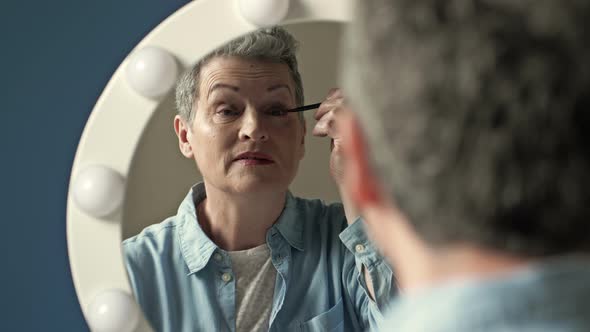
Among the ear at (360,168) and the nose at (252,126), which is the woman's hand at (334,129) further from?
the ear at (360,168)

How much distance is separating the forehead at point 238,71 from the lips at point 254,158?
0.09m

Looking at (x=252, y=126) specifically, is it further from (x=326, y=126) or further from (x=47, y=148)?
(x=47, y=148)

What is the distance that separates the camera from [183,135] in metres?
0.94

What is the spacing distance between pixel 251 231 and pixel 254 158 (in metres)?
0.10

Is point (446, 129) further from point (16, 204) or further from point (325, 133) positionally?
point (16, 204)

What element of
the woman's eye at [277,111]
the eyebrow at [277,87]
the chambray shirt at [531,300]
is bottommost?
the chambray shirt at [531,300]

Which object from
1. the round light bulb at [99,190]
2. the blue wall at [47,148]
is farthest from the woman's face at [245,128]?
the blue wall at [47,148]

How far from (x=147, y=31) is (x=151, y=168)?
29 cm

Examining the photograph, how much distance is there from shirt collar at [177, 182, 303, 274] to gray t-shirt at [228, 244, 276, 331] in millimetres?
37

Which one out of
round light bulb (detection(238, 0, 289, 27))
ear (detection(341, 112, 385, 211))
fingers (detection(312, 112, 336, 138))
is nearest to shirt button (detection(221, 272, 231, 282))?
fingers (detection(312, 112, 336, 138))

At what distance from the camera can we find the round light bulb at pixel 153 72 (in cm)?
92

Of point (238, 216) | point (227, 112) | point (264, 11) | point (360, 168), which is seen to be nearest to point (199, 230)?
point (238, 216)

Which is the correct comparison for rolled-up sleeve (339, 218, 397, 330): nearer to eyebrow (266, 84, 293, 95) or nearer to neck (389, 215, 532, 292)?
eyebrow (266, 84, 293, 95)

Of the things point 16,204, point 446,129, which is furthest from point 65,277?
point 446,129
